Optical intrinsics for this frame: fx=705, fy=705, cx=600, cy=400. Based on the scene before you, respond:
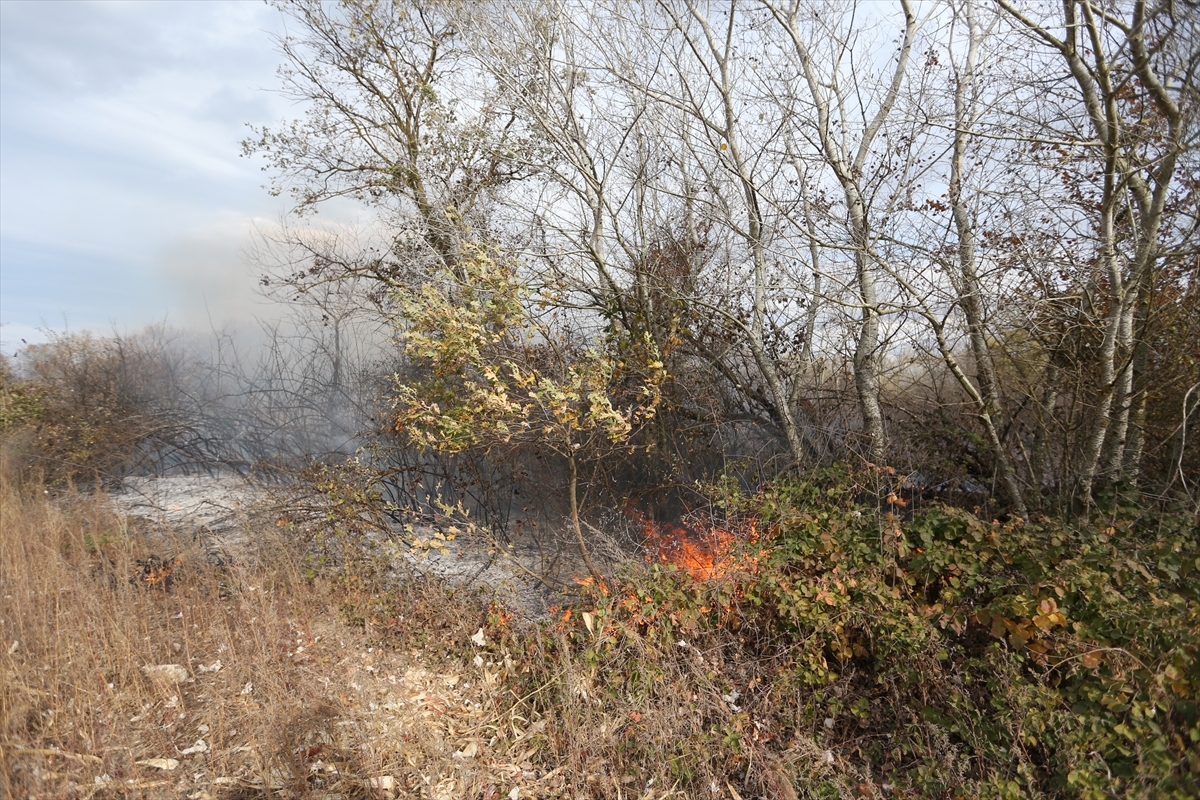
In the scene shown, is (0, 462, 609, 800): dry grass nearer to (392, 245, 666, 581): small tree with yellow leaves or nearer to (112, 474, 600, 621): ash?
(112, 474, 600, 621): ash

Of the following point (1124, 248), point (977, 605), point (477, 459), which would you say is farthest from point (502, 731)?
point (1124, 248)

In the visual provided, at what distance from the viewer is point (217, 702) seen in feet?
13.3

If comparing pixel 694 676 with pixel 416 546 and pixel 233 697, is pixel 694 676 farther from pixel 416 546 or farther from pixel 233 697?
pixel 233 697

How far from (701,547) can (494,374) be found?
7.39 ft

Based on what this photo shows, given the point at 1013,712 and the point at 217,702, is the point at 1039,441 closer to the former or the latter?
the point at 1013,712

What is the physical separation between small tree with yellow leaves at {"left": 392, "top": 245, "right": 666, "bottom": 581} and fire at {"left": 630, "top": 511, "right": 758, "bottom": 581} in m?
0.77

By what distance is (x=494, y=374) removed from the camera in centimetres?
562

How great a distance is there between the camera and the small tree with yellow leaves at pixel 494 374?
18.7 ft

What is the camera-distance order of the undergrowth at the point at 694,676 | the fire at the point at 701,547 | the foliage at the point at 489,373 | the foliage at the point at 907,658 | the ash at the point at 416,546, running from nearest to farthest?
the foliage at the point at 907,658
the undergrowth at the point at 694,676
the fire at the point at 701,547
the foliage at the point at 489,373
the ash at the point at 416,546

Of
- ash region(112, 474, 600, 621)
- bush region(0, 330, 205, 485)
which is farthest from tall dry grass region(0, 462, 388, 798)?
bush region(0, 330, 205, 485)

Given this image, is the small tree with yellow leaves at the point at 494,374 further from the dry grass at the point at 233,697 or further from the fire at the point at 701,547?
the dry grass at the point at 233,697

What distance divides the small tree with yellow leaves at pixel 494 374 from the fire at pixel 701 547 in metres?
0.77

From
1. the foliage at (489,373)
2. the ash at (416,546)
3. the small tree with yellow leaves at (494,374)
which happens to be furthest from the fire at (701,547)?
the foliage at (489,373)

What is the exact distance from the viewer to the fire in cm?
514
